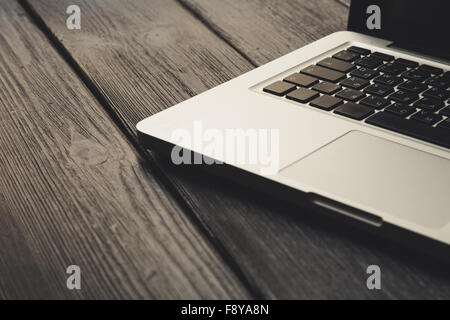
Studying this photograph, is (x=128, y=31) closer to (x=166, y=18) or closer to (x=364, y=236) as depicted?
(x=166, y=18)

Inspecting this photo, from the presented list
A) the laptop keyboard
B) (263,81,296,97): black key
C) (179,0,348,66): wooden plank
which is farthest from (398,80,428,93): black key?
(179,0,348,66): wooden plank

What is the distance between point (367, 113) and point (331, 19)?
382 millimetres

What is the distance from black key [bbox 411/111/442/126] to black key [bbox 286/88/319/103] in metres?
0.10

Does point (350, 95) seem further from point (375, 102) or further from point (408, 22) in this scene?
point (408, 22)

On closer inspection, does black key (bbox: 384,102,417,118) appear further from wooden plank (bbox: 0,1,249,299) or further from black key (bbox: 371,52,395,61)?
wooden plank (bbox: 0,1,249,299)

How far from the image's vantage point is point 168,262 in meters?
0.50

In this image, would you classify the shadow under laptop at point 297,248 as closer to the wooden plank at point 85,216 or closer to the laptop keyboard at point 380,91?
the wooden plank at point 85,216

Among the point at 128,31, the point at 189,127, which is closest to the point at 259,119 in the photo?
the point at 189,127

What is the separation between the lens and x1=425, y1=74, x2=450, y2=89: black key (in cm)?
67

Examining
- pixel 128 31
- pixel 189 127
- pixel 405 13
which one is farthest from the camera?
pixel 128 31

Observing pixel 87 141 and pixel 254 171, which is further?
pixel 87 141

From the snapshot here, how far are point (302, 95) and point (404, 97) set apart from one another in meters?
0.10

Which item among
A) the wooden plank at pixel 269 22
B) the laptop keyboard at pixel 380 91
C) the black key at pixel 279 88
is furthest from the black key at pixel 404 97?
the wooden plank at pixel 269 22
